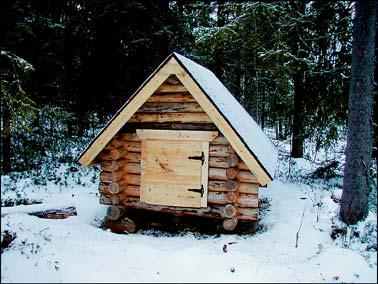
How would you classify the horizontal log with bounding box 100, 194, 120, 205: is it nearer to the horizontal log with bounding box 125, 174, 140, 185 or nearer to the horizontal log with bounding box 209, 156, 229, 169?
the horizontal log with bounding box 125, 174, 140, 185

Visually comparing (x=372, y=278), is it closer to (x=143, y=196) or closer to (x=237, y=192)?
(x=237, y=192)

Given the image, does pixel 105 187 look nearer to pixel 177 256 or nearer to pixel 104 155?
pixel 104 155

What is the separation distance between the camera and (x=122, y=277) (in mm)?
5562

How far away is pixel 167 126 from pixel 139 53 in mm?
7759

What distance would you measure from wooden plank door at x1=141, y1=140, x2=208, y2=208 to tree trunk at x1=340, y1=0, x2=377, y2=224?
3233 mm

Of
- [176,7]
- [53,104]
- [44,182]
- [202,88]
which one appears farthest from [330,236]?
[176,7]

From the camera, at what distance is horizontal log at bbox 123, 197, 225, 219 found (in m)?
8.39

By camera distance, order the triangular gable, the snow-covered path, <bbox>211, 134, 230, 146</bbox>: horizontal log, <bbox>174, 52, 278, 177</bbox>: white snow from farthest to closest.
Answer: <bbox>211, 134, 230, 146</bbox>: horizontal log
<bbox>174, 52, 278, 177</bbox>: white snow
the triangular gable
the snow-covered path

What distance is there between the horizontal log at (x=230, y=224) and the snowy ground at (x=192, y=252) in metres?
0.20

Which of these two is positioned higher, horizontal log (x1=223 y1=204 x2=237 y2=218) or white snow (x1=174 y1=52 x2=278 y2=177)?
white snow (x1=174 y1=52 x2=278 y2=177)

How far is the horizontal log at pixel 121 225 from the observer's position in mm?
8906

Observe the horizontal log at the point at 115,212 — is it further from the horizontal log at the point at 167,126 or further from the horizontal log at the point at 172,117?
the horizontal log at the point at 172,117

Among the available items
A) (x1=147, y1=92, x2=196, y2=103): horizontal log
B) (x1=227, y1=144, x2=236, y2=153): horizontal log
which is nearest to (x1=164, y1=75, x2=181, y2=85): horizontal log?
(x1=147, y1=92, x2=196, y2=103): horizontal log

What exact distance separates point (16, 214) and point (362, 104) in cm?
827
